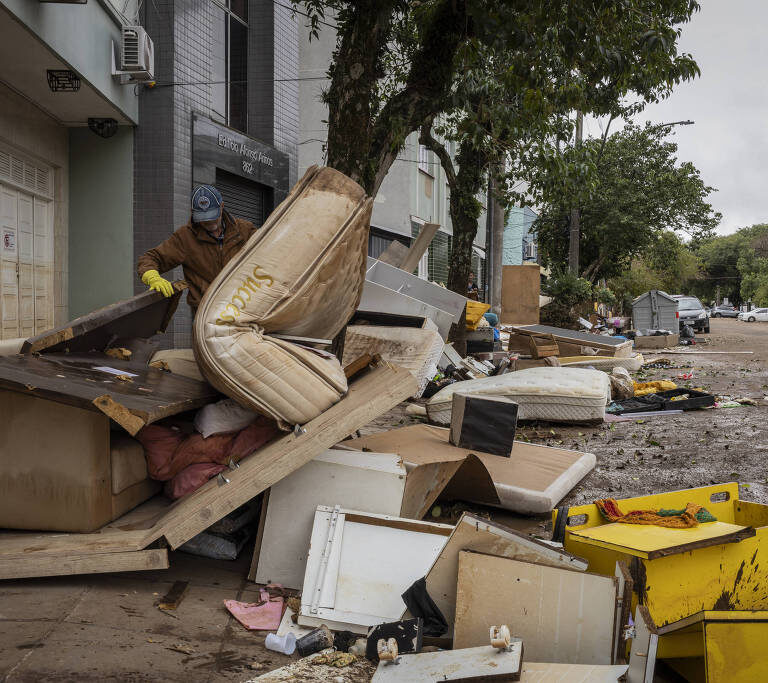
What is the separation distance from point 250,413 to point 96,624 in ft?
3.77

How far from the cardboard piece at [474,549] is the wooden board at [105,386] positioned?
1179 millimetres

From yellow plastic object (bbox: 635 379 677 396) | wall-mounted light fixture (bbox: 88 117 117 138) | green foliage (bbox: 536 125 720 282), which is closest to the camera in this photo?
yellow plastic object (bbox: 635 379 677 396)

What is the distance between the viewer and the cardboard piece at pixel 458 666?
192cm

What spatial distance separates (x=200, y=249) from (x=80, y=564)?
2.10m

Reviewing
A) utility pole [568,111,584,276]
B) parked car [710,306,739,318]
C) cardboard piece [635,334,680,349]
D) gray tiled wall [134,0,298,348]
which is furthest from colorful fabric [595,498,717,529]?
parked car [710,306,739,318]

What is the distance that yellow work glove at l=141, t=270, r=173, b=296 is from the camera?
3986mm

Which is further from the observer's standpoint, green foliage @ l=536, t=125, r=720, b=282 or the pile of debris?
green foliage @ l=536, t=125, r=720, b=282

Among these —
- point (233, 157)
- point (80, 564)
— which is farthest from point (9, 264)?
point (80, 564)

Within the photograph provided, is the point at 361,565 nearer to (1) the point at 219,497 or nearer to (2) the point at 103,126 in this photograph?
(1) the point at 219,497

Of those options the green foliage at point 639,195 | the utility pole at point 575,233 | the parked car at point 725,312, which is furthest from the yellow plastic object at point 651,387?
the parked car at point 725,312

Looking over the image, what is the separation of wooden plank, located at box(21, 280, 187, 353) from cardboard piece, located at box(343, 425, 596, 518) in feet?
4.49

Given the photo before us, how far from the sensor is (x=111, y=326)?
12.8ft

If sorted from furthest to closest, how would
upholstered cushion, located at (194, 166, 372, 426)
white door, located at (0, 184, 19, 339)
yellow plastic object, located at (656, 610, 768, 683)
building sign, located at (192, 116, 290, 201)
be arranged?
building sign, located at (192, 116, 290, 201)
white door, located at (0, 184, 19, 339)
upholstered cushion, located at (194, 166, 372, 426)
yellow plastic object, located at (656, 610, 768, 683)

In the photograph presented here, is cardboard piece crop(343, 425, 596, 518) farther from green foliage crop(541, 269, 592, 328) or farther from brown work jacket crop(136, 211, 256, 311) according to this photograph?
green foliage crop(541, 269, 592, 328)
